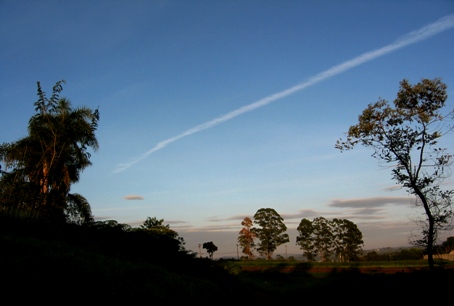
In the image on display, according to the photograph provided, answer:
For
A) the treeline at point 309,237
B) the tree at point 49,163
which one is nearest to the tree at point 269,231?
the treeline at point 309,237

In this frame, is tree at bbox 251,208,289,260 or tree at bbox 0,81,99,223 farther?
tree at bbox 251,208,289,260

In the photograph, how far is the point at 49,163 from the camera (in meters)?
17.3

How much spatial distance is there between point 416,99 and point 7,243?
1887cm

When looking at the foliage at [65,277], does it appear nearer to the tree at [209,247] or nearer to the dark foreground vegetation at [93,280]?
the dark foreground vegetation at [93,280]

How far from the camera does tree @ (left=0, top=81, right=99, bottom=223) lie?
11859 millimetres

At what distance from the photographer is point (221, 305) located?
374 inches

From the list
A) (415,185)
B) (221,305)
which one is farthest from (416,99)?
(221,305)

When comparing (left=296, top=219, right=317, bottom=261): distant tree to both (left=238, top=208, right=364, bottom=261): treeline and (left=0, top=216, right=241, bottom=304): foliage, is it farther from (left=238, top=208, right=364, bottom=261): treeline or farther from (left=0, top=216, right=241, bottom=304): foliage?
(left=0, top=216, right=241, bottom=304): foliage

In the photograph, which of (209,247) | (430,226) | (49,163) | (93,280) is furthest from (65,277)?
(209,247)

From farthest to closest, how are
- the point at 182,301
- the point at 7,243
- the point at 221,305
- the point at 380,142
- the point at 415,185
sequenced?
1. the point at 380,142
2. the point at 415,185
3. the point at 221,305
4. the point at 182,301
5. the point at 7,243

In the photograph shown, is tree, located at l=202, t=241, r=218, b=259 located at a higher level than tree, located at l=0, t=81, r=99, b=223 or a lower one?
lower

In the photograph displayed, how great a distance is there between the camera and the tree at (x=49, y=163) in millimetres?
11859

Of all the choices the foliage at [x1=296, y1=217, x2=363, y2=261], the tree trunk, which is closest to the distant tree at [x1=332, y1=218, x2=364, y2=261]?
the foliage at [x1=296, y1=217, x2=363, y2=261]

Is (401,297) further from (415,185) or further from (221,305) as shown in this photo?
(415,185)
